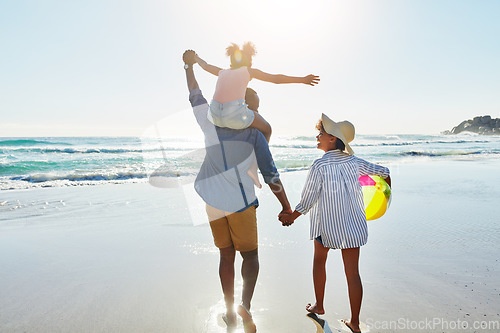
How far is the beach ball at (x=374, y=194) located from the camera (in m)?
2.78

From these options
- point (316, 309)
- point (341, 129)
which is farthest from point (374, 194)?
point (316, 309)

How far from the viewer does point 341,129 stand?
2.72 meters

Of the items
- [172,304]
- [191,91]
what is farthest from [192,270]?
[191,91]

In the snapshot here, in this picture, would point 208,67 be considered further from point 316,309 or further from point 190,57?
point 316,309

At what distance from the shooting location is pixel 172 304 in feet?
9.54

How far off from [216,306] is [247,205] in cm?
101

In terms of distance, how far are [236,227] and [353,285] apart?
926 millimetres

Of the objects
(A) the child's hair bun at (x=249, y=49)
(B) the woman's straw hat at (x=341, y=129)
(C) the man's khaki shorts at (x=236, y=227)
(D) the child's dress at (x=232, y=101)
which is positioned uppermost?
(A) the child's hair bun at (x=249, y=49)

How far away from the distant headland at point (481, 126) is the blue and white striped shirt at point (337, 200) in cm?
8369

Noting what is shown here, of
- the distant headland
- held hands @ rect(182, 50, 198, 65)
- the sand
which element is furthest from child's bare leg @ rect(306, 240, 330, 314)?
the distant headland

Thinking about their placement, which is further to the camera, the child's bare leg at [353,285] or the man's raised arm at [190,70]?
the man's raised arm at [190,70]

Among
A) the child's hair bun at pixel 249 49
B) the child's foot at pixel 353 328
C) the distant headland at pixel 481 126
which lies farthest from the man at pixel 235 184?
the distant headland at pixel 481 126

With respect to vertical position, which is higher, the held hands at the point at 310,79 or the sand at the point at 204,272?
the held hands at the point at 310,79

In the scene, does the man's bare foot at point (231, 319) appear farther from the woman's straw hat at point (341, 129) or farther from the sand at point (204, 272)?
the woman's straw hat at point (341, 129)
